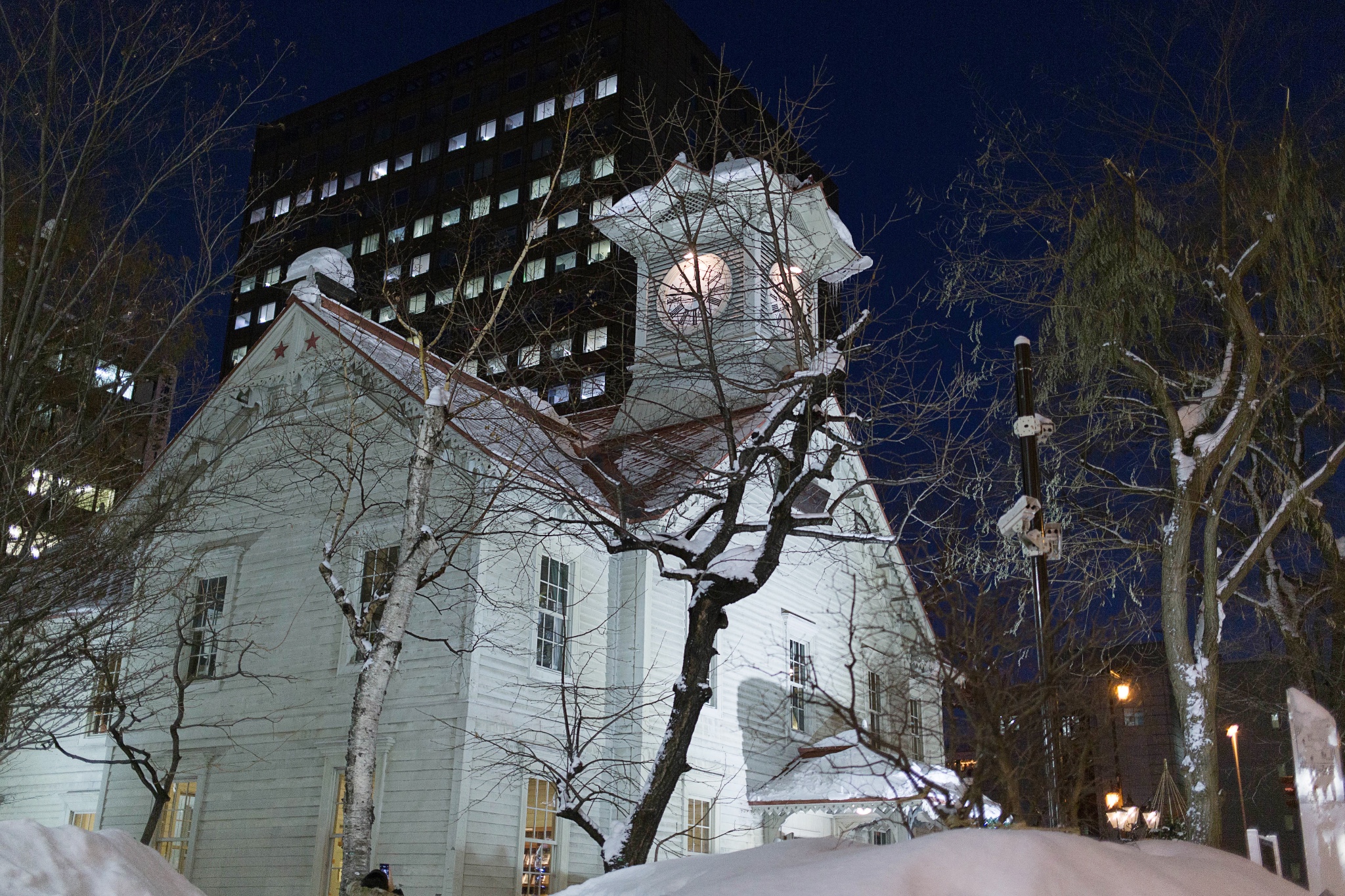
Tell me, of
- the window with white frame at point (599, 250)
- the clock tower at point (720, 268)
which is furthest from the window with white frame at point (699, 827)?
the window with white frame at point (599, 250)

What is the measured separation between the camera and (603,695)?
Result: 59.7 feet

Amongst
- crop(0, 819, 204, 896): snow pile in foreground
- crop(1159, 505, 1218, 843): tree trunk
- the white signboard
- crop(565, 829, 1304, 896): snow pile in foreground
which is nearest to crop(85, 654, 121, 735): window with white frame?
crop(0, 819, 204, 896): snow pile in foreground

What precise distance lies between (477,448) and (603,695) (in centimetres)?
441

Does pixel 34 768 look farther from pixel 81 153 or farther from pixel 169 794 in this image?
pixel 81 153

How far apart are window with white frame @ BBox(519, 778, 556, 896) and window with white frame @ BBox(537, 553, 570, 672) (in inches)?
75.2

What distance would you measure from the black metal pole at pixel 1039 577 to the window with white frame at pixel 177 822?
14666 millimetres

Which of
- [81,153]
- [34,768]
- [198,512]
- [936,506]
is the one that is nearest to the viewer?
[81,153]

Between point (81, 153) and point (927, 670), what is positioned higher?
point (81, 153)

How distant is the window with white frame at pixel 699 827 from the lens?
18906 mm

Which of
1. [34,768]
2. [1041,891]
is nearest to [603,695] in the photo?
[34,768]

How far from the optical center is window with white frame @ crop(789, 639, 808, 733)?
843 inches

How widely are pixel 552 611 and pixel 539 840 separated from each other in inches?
136

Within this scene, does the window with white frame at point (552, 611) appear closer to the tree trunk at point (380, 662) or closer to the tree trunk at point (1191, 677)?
the tree trunk at point (380, 662)

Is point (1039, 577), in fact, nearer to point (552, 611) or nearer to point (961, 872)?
point (961, 872)
